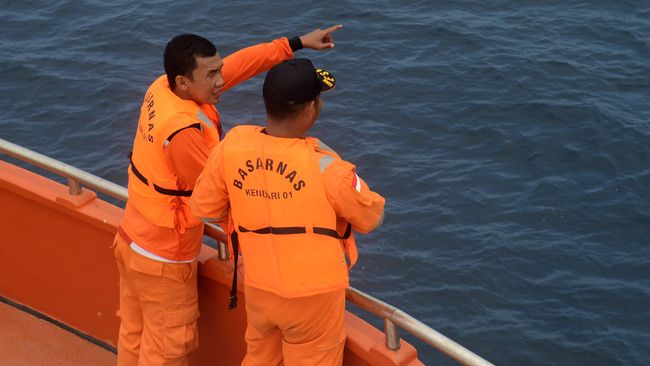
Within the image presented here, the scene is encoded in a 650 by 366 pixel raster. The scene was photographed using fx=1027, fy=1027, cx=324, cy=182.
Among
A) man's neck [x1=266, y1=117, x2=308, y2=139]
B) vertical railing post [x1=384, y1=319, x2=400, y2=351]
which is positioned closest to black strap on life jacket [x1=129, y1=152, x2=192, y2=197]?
man's neck [x1=266, y1=117, x2=308, y2=139]

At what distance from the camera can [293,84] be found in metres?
4.52

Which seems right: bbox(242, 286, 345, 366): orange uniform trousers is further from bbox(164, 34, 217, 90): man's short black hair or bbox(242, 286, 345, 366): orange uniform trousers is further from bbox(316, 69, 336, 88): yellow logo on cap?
bbox(164, 34, 217, 90): man's short black hair

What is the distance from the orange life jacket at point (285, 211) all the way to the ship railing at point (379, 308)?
269 millimetres

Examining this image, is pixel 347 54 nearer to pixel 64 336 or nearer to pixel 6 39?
pixel 6 39

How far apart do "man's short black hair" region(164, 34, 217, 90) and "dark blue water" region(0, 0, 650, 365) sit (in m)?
6.44

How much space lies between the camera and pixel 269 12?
18234 mm

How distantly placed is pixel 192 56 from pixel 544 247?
7934mm

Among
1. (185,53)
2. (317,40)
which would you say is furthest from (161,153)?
(317,40)

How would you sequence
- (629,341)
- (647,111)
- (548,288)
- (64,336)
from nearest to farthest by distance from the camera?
(64,336), (629,341), (548,288), (647,111)

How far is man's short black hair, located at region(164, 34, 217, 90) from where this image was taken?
5.14 metres

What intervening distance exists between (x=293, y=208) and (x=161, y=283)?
113 cm

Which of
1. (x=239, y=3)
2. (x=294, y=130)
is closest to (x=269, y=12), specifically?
(x=239, y=3)

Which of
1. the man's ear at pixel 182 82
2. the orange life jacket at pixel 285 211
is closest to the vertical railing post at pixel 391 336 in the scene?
the orange life jacket at pixel 285 211

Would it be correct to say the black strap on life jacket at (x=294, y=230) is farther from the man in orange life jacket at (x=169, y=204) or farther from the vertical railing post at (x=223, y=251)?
the vertical railing post at (x=223, y=251)
